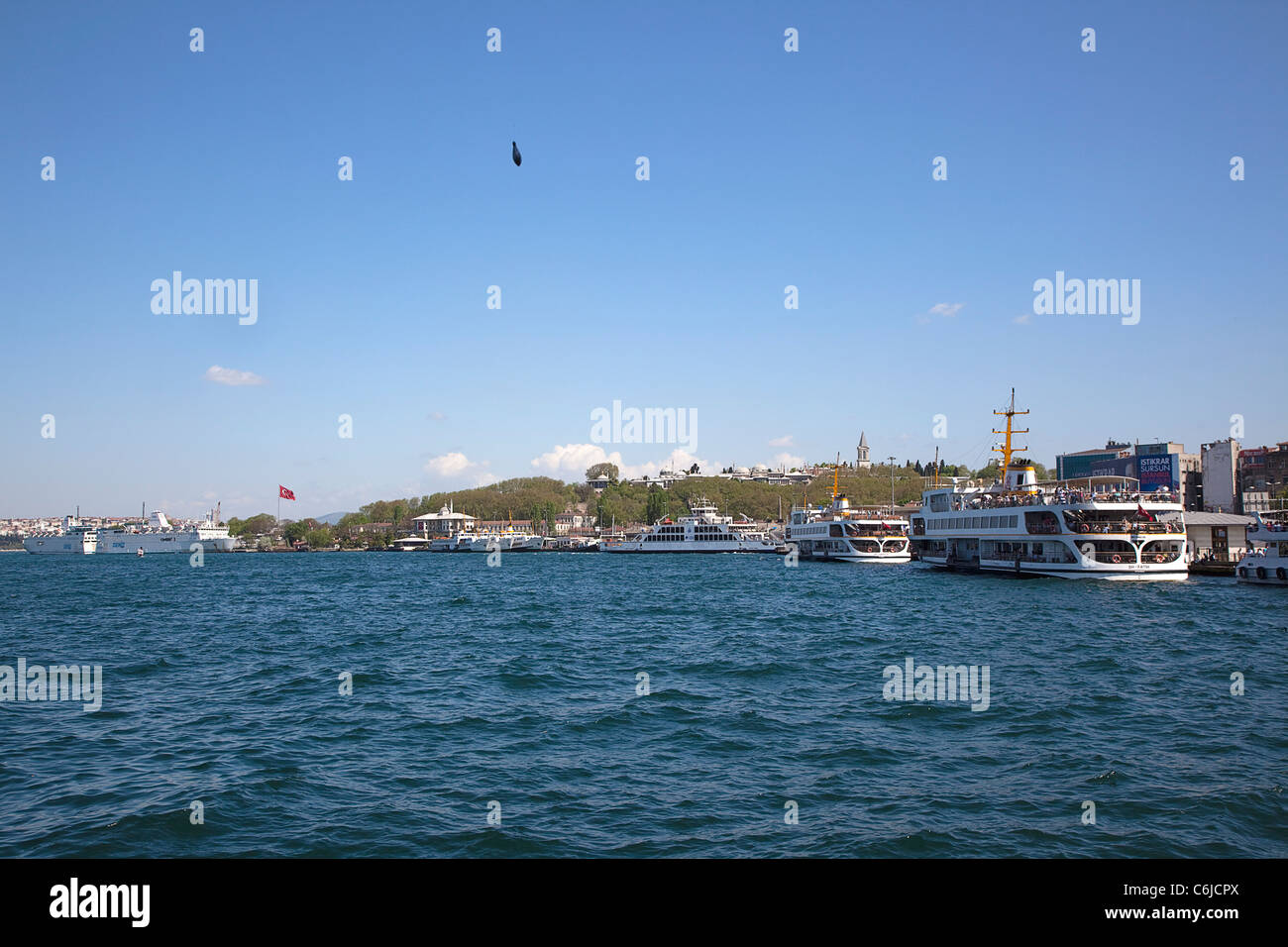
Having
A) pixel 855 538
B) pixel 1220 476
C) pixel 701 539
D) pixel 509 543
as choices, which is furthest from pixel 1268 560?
pixel 509 543

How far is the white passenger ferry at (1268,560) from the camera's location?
5106cm

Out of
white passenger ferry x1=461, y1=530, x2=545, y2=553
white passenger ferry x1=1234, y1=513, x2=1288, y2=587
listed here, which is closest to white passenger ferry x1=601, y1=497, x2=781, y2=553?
white passenger ferry x1=461, y1=530, x2=545, y2=553

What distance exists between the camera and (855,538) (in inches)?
4077

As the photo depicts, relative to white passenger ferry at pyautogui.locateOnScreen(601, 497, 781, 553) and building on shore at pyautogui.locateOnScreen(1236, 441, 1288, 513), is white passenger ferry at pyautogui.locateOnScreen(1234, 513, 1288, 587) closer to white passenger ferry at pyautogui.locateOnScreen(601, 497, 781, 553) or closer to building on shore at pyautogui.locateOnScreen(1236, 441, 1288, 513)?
building on shore at pyautogui.locateOnScreen(1236, 441, 1288, 513)

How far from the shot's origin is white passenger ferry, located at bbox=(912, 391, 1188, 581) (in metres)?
56.4

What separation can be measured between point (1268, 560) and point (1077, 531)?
10765mm

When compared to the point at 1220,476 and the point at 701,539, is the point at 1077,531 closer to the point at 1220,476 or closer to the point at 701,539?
the point at 1220,476

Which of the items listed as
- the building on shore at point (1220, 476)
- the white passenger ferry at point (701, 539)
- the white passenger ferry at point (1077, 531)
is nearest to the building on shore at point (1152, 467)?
the building on shore at point (1220, 476)

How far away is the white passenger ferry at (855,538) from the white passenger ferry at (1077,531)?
25532 mm

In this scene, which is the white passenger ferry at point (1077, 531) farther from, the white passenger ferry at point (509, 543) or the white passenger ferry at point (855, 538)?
the white passenger ferry at point (509, 543)

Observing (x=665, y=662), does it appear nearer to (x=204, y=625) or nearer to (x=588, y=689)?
(x=588, y=689)

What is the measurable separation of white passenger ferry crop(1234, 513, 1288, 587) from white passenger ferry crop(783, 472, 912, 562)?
48.0m

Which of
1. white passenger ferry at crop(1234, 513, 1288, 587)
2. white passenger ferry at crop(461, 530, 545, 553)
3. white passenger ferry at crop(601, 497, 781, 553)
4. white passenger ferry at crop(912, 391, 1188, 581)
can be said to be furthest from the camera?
white passenger ferry at crop(461, 530, 545, 553)

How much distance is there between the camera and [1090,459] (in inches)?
5925
